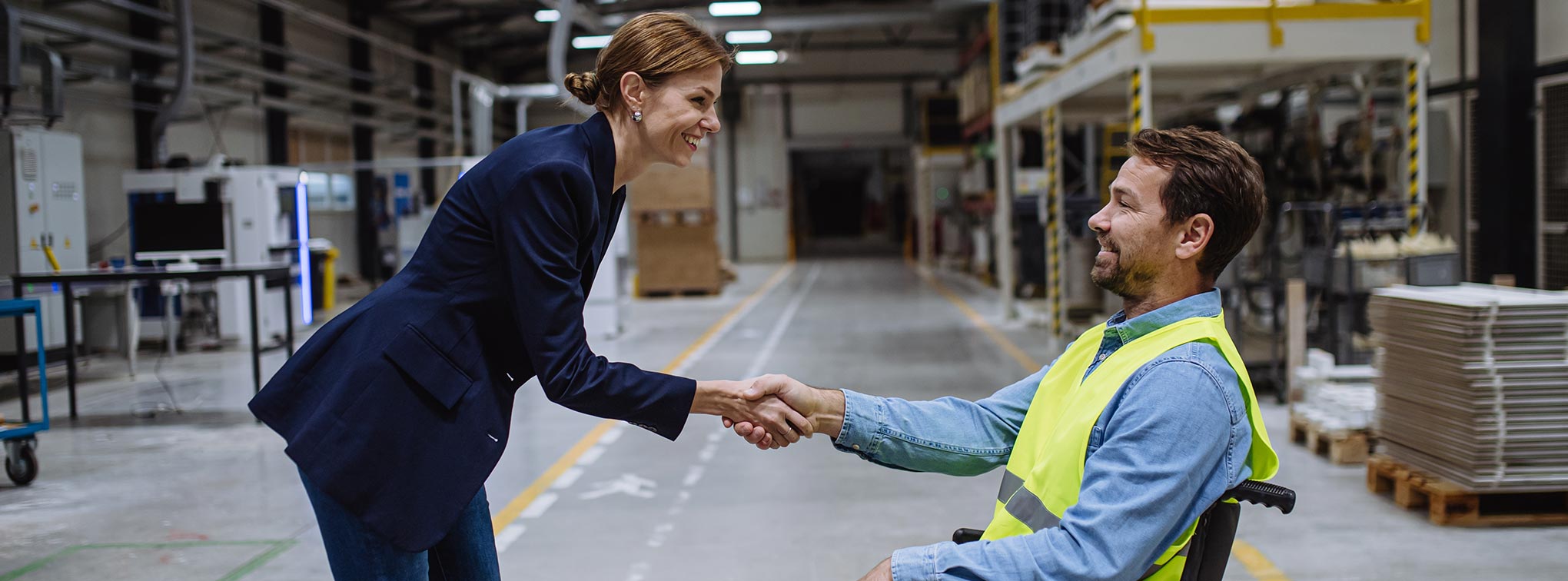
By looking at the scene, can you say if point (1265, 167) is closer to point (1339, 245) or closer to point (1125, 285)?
point (1339, 245)

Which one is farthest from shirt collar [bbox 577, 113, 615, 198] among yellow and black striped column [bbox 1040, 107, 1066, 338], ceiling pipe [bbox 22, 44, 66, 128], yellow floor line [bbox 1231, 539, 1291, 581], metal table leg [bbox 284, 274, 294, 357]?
ceiling pipe [bbox 22, 44, 66, 128]

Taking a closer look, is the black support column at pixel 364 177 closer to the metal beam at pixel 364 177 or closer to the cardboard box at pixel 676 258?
the metal beam at pixel 364 177

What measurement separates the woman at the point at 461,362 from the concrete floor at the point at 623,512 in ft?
7.75

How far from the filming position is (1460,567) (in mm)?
4004

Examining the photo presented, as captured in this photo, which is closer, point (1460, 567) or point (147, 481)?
point (1460, 567)

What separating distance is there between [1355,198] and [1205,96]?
1764 mm

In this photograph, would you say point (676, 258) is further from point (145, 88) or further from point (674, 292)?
point (145, 88)

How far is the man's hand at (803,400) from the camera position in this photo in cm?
205

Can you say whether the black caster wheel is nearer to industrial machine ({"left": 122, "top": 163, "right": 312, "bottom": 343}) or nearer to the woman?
the woman

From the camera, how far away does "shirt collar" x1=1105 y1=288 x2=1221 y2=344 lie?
1749 mm

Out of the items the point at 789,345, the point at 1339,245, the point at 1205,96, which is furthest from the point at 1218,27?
the point at 789,345

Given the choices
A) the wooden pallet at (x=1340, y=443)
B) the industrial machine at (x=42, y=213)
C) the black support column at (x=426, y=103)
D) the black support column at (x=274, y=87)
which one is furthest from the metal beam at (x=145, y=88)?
the wooden pallet at (x=1340, y=443)

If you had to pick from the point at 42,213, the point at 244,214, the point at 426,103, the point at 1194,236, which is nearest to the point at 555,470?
the point at 1194,236

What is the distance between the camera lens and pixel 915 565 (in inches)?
62.0
